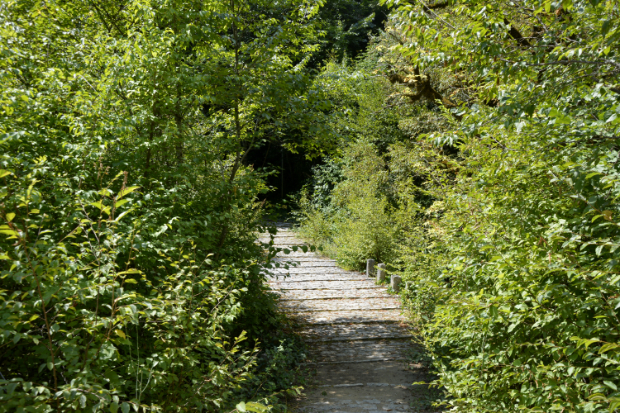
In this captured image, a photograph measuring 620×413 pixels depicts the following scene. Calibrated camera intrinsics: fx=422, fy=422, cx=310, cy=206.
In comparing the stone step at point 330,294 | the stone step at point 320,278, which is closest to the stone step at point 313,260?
the stone step at point 320,278

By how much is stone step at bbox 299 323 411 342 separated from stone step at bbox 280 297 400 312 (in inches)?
30.0

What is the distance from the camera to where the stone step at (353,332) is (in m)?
6.30

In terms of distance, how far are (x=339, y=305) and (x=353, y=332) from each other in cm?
121

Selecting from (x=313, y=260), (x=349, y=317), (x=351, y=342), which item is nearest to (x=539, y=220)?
(x=351, y=342)

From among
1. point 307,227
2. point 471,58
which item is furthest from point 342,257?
point 471,58

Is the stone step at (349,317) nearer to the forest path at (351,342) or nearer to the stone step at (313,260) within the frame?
the forest path at (351,342)

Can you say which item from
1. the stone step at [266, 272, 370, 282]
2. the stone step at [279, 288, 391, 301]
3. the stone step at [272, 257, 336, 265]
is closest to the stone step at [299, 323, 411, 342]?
the stone step at [279, 288, 391, 301]

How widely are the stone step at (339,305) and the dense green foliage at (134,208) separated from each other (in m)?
1.34

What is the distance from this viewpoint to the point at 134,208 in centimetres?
265

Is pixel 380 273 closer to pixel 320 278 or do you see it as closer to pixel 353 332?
pixel 320 278

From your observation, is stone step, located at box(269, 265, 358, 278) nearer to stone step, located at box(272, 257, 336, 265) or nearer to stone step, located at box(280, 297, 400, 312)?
stone step, located at box(272, 257, 336, 265)

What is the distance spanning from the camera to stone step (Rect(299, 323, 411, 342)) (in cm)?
630

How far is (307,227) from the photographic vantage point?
13578 mm

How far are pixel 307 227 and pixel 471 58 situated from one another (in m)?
10.2
